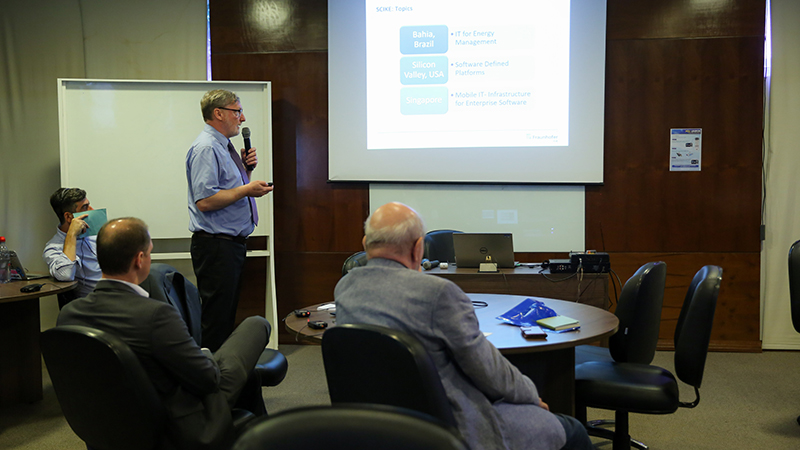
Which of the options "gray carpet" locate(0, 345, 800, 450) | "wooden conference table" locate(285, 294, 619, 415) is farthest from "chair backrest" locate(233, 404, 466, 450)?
"gray carpet" locate(0, 345, 800, 450)

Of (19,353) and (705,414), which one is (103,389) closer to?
(19,353)

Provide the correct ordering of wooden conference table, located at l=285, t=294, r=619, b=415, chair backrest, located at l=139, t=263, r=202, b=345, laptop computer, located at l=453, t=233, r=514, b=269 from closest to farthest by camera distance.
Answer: wooden conference table, located at l=285, t=294, r=619, b=415, chair backrest, located at l=139, t=263, r=202, b=345, laptop computer, located at l=453, t=233, r=514, b=269

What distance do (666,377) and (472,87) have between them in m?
3.03

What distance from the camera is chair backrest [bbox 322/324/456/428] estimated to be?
129cm

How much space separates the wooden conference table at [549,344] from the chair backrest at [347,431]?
3.56 ft

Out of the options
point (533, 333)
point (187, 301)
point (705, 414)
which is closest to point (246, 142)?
point (187, 301)

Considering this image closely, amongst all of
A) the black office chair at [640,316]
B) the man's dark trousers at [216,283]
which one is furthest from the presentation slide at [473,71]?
the black office chair at [640,316]

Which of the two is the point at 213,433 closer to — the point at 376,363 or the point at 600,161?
the point at 376,363

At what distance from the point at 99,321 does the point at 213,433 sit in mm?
483

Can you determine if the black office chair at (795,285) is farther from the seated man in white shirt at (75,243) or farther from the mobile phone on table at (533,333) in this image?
the seated man in white shirt at (75,243)

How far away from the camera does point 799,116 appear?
4.48 m

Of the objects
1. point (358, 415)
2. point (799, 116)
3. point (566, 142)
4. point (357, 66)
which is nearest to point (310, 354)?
point (357, 66)

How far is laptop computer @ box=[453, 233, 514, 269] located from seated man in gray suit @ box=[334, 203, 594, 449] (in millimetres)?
Result: 2051

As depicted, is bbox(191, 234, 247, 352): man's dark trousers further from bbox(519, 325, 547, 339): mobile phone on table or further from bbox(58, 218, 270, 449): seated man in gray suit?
bbox(519, 325, 547, 339): mobile phone on table
